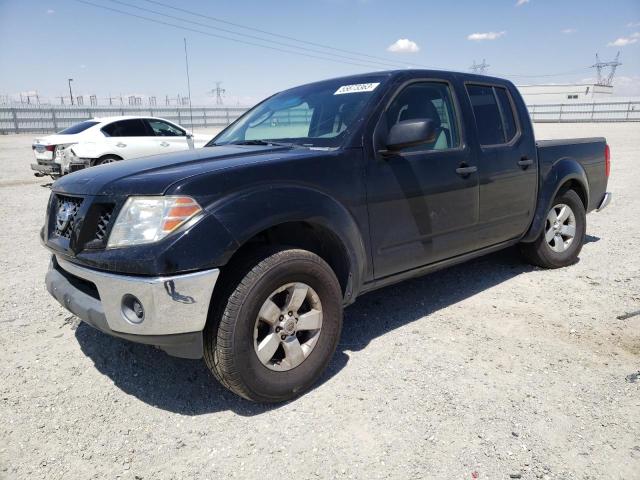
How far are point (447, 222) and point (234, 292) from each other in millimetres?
1775

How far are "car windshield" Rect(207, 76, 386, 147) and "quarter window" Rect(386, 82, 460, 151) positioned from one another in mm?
225

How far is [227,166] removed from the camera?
2428 mm

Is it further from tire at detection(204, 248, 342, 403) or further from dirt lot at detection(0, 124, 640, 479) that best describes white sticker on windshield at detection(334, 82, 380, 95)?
dirt lot at detection(0, 124, 640, 479)

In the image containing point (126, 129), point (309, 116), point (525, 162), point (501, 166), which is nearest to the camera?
point (309, 116)

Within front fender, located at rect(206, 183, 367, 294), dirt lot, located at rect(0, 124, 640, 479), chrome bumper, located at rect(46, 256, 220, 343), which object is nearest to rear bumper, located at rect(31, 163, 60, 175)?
dirt lot, located at rect(0, 124, 640, 479)

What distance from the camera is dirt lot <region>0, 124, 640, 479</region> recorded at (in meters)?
2.14

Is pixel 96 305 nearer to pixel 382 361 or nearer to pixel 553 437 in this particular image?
pixel 382 361

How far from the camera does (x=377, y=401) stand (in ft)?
8.50

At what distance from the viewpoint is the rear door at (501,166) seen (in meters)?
3.73

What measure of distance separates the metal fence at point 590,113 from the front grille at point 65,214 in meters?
47.3

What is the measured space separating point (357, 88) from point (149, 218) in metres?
1.77

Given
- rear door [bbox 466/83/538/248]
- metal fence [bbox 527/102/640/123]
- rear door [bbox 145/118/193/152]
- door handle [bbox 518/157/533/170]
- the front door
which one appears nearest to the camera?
the front door

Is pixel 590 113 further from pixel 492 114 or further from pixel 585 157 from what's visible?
pixel 492 114

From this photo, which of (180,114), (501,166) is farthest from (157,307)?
(180,114)
